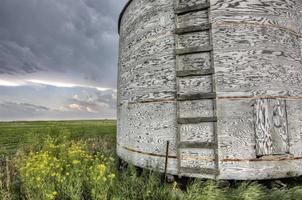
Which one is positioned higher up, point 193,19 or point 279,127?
point 193,19

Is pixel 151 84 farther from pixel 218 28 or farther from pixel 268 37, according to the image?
pixel 268 37

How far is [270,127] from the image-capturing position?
5531 mm

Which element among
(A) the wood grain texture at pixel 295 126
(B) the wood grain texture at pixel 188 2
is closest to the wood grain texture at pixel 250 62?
(A) the wood grain texture at pixel 295 126

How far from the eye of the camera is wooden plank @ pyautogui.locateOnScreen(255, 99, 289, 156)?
5.45m

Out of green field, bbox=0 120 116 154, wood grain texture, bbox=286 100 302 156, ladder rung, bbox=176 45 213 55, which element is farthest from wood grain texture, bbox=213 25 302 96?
→ green field, bbox=0 120 116 154

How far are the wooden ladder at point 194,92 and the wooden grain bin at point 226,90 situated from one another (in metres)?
0.02

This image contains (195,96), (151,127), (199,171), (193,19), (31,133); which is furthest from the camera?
(31,133)

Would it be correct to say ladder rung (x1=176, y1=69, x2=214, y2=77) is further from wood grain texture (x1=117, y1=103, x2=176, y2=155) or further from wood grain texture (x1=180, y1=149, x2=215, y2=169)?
wood grain texture (x1=180, y1=149, x2=215, y2=169)

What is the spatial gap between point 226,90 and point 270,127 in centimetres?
132

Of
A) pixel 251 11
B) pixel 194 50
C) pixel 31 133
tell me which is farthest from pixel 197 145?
pixel 31 133

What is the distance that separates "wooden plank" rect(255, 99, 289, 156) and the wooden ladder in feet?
3.23

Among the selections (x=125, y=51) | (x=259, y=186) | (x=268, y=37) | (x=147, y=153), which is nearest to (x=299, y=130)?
(x=259, y=186)

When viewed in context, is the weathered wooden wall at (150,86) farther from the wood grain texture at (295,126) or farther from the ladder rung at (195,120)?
the wood grain texture at (295,126)

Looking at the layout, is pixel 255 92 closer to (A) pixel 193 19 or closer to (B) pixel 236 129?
(B) pixel 236 129
